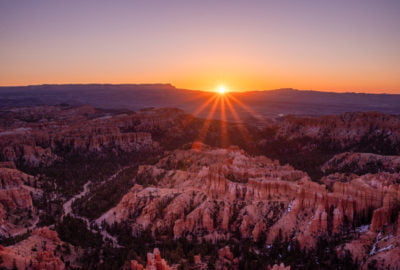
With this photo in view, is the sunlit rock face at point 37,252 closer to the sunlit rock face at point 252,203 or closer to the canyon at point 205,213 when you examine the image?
the canyon at point 205,213

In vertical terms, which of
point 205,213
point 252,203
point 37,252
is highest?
point 252,203

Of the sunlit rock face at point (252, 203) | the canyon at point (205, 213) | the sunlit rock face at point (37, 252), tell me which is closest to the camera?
the sunlit rock face at point (37, 252)

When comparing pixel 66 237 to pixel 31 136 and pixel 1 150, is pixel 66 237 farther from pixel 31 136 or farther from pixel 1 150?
pixel 31 136

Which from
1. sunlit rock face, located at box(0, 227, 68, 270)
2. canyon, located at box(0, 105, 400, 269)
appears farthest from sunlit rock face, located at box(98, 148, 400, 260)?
sunlit rock face, located at box(0, 227, 68, 270)

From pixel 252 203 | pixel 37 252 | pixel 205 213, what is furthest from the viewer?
pixel 252 203

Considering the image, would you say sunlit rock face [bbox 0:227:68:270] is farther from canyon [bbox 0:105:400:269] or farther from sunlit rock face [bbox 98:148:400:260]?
sunlit rock face [bbox 98:148:400:260]

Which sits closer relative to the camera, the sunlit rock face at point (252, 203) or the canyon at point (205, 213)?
the canyon at point (205, 213)

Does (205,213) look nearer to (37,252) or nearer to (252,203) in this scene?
(252,203)

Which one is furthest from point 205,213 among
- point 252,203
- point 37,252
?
point 37,252

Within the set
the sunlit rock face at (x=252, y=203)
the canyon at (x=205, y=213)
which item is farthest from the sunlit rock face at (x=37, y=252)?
the sunlit rock face at (x=252, y=203)
